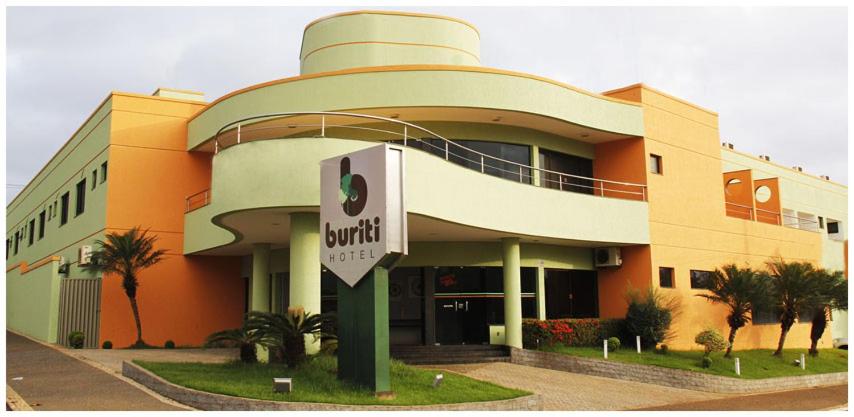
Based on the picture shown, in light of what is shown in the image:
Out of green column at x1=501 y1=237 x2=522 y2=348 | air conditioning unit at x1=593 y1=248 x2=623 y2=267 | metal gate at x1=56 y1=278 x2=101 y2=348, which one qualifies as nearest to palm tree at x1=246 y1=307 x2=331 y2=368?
green column at x1=501 y1=237 x2=522 y2=348

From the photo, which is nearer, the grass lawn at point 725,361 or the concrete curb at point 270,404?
the concrete curb at point 270,404

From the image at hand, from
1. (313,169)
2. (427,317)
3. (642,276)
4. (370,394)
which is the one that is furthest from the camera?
(642,276)

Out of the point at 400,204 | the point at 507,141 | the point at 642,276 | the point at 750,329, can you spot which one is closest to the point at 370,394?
the point at 400,204

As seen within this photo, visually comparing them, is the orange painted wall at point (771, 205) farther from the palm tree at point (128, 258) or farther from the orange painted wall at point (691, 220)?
the palm tree at point (128, 258)

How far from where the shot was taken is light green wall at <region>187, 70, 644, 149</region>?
2222cm

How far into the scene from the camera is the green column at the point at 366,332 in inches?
541

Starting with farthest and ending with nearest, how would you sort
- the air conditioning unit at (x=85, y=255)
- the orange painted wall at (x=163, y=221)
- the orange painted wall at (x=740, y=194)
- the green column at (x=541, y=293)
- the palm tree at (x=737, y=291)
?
the orange painted wall at (x=740, y=194)
the air conditioning unit at (x=85, y=255)
the orange painted wall at (x=163, y=221)
the green column at (x=541, y=293)
the palm tree at (x=737, y=291)

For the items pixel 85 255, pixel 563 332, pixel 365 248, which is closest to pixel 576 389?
pixel 563 332

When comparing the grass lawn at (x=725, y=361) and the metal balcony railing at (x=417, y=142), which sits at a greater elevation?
the metal balcony railing at (x=417, y=142)

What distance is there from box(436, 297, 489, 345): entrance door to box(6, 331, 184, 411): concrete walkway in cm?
961

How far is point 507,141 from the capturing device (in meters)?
24.4

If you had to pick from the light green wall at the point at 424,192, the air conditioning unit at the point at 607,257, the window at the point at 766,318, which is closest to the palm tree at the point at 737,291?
the air conditioning unit at the point at 607,257

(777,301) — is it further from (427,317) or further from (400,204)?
(400,204)

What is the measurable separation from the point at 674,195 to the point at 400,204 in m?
15.3
